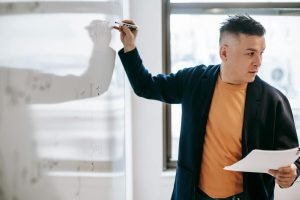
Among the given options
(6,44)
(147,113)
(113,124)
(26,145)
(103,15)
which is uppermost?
(103,15)

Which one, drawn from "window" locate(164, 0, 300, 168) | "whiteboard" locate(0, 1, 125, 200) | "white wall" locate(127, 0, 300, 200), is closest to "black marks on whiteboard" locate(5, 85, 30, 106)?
"whiteboard" locate(0, 1, 125, 200)

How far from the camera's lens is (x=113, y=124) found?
1048 mm

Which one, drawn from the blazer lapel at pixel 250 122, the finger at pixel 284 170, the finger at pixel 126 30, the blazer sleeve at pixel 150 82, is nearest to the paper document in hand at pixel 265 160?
the finger at pixel 284 170

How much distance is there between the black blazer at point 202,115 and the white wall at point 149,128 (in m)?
0.74

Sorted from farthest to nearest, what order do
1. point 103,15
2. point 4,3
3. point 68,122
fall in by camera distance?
point 103,15, point 68,122, point 4,3

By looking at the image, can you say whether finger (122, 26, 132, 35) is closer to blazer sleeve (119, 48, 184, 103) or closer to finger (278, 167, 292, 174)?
blazer sleeve (119, 48, 184, 103)

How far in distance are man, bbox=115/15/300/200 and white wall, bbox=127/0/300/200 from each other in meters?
0.78

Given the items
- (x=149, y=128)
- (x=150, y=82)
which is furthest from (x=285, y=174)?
(x=149, y=128)

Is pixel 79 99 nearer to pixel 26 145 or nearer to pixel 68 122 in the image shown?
pixel 68 122

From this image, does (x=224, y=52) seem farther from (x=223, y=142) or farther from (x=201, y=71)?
(x=223, y=142)

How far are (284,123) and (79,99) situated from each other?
0.86 metres

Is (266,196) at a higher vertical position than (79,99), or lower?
lower

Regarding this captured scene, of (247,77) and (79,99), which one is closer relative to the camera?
(79,99)

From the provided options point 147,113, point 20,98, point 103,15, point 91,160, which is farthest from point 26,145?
point 147,113
